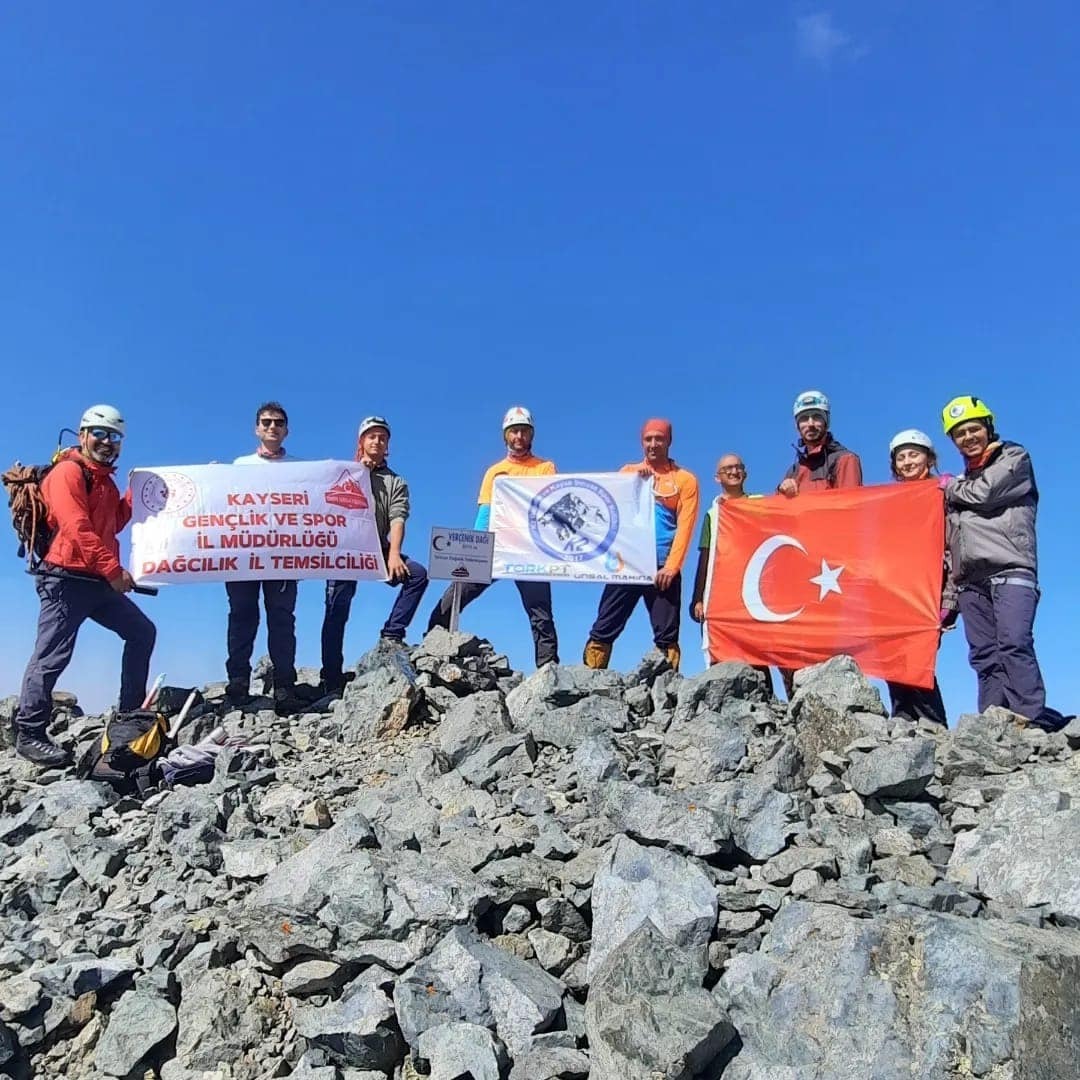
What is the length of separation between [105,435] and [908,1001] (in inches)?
359

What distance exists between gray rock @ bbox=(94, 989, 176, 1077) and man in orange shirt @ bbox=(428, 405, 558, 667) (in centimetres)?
618

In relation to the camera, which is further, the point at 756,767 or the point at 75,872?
the point at 756,767

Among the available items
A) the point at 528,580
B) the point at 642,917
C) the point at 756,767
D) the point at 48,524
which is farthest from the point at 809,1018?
the point at 48,524

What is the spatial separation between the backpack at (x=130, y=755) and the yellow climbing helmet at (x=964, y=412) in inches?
326

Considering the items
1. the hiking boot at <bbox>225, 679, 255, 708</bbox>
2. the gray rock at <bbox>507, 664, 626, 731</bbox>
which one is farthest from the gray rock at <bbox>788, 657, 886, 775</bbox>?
the hiking boot at <bbox>225, 679, 255, 708</bbox>

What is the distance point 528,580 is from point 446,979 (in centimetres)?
661

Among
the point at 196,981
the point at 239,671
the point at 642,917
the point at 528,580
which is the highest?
the point at 528,580

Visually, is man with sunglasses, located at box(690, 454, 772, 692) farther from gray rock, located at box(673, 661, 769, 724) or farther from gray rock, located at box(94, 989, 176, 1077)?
gray rock, located at box(94, 989, 176, 1077)

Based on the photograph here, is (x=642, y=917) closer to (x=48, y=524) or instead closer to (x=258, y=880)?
(x=258, y=880)

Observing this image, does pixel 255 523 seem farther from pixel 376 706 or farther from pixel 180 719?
pixel 376 706

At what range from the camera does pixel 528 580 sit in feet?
36.5

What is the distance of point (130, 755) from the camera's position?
8.62m

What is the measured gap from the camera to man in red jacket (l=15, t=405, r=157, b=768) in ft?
30.6

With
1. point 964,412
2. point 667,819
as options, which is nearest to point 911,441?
point 964,412
